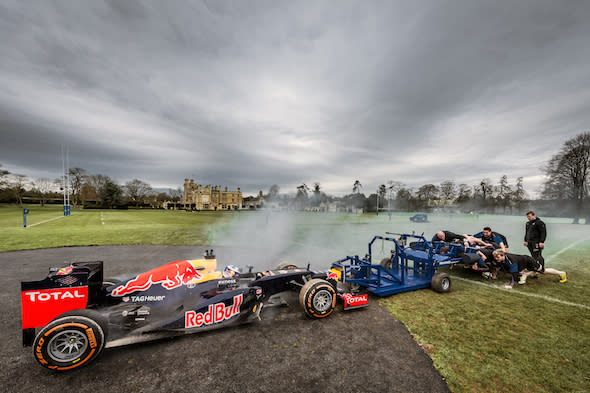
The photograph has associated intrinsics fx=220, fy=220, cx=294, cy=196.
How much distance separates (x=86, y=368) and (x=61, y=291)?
124 cm

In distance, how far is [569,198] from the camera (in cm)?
3250

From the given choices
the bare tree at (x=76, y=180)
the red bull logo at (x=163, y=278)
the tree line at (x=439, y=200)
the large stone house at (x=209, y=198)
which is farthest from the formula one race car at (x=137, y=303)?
the bare tree at (x=76, y=180)

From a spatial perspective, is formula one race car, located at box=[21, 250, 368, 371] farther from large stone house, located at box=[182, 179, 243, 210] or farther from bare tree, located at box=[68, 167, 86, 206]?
bare tree, located at box=[68, 167, 86, 206]

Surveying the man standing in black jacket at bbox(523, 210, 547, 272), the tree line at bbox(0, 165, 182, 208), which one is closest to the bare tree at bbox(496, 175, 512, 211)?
the man standing in black jacket at bbox(523, 210, 547, 272)

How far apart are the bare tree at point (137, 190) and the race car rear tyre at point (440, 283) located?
101813 mm

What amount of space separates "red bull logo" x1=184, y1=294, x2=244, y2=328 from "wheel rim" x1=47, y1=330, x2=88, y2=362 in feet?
4.48

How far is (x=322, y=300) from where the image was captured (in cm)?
473

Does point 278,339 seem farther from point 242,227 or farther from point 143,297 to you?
point 242,227

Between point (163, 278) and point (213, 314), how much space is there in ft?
3.93

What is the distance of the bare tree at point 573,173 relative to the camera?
30.9m

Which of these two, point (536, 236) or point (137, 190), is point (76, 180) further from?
point (536, 236)

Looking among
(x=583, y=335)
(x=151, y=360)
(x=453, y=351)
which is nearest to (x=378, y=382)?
(x=453, y=351)

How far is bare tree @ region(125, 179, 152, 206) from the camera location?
8700cm

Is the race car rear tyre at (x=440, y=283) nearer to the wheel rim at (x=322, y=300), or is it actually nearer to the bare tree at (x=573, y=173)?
the wheel rim at (x=322, y=300)
